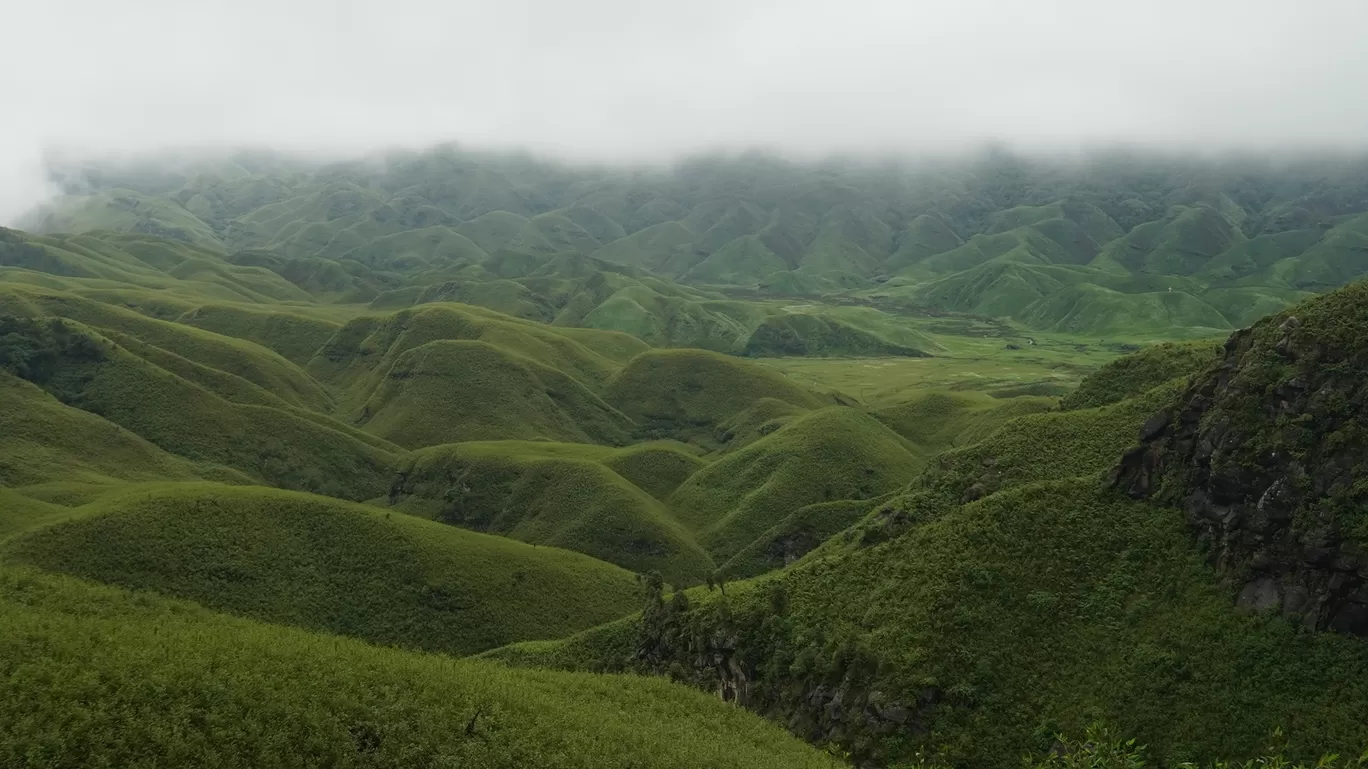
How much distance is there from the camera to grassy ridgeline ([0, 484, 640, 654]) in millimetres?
114375

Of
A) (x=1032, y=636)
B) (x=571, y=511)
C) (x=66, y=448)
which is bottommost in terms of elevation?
(x=571, y=511)

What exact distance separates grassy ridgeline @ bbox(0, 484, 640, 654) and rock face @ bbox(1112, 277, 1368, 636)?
82.2 metres

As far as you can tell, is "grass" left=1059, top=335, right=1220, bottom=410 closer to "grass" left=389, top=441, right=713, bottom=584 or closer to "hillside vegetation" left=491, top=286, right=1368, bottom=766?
"hillside vegetation" left=491, top=286, right=1368, bottom=766

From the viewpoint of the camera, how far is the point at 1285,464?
69.0 m

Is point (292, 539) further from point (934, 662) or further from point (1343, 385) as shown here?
point (1343, 385)

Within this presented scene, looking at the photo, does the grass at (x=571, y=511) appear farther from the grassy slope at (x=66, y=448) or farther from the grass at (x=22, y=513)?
the grass at (x=22, y=513)

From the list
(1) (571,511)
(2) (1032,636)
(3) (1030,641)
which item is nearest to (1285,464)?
(2) (1032,636)

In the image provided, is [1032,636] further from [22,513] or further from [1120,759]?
[22,513]

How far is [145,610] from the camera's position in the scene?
60.8 metres

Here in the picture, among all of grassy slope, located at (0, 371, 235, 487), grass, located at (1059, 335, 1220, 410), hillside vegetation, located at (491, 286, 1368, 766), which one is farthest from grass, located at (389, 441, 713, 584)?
grass, located at (1059, 335, 1220, 410)

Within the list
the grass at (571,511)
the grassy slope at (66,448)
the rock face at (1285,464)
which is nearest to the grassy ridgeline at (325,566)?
the grass at (571,511)

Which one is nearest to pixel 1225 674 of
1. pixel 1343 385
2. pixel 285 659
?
pixel 1343 385

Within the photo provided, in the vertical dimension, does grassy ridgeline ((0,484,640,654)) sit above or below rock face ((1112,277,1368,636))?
below

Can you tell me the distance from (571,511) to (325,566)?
61.1 metres
